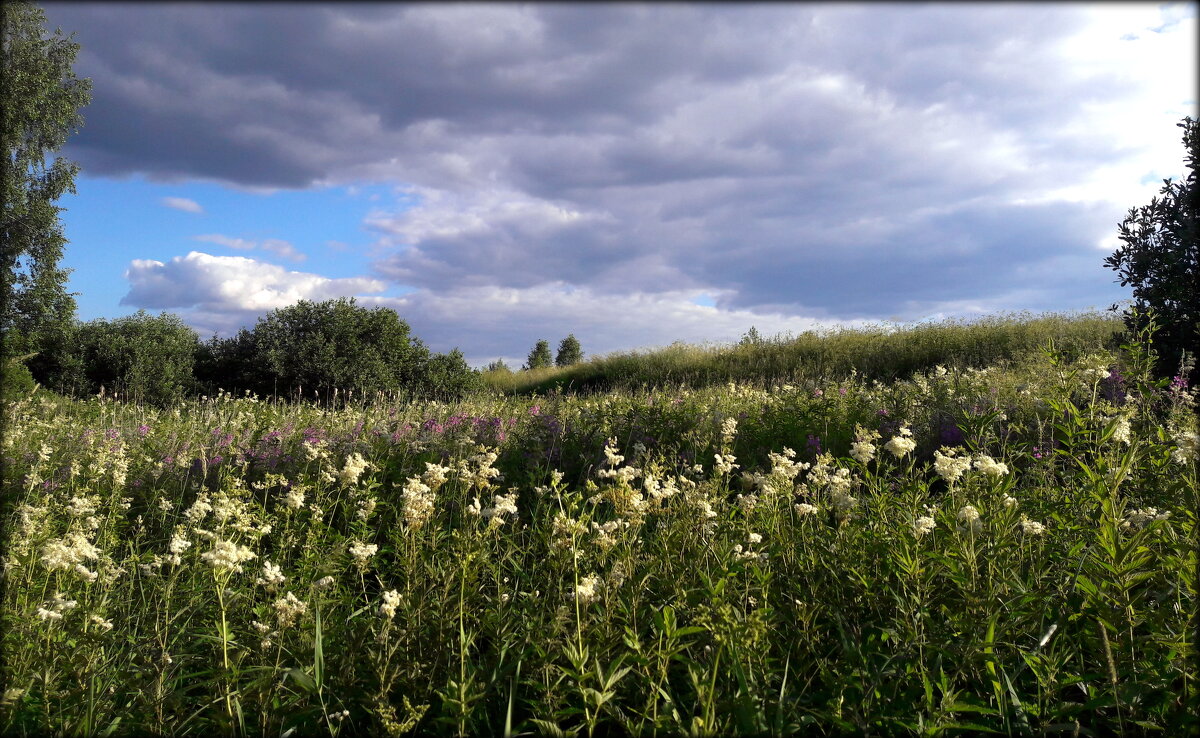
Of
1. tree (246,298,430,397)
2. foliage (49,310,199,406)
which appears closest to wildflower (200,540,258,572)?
tree (246,298,430,397)

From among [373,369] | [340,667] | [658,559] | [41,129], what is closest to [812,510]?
[658,559]

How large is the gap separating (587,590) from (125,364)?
56.8 ft

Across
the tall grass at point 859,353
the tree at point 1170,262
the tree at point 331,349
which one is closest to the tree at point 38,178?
the tree at point 331,349

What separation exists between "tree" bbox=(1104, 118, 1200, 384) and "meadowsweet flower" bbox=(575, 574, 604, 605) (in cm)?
569

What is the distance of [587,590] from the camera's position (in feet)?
6.10

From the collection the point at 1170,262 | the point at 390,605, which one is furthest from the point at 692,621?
the point at 1170,262

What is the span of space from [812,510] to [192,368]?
17585mm

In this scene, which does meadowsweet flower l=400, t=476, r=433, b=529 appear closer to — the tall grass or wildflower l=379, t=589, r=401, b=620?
wildflower l=379, t=589, r=401, b=620

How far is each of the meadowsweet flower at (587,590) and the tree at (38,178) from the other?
17.5m

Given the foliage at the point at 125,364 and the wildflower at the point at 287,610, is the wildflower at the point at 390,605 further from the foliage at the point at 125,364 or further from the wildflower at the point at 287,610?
the foliage at the point at 125,364

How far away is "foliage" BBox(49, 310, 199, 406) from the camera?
49.2 ft

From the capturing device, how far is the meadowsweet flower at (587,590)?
186cm

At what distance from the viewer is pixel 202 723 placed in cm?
216

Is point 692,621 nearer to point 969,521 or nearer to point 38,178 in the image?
point 969,521
